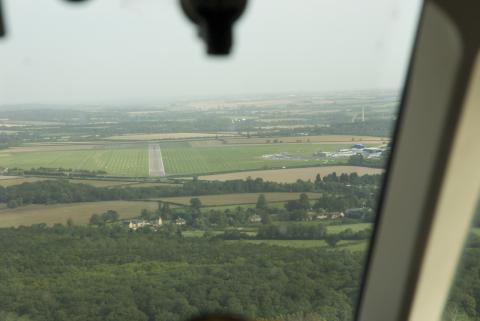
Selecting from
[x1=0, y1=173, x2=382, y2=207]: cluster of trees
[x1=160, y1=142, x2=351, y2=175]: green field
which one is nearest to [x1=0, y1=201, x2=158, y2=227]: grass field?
[x1=0, y1=173, x2=382, y2=207]: cluster of trees

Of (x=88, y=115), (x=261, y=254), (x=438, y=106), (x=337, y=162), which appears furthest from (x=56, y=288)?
(x=438, y=106)

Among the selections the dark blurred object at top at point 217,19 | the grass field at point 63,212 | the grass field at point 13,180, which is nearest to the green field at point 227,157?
the grass field at point 63,212

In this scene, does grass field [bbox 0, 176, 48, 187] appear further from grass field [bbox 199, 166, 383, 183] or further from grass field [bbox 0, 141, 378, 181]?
grass field [bbox 199, 166, 383, 183]

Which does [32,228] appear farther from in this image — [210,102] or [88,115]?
[210,102]

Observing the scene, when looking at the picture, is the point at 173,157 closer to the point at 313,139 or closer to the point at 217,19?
the point at 313,139

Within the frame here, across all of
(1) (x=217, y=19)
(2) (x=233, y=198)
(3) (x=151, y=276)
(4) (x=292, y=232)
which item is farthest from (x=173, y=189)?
(1) (x=217, y=19)
